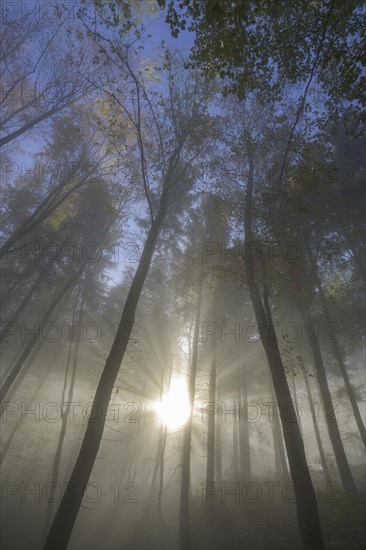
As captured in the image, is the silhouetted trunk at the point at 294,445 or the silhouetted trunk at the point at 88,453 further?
the silhouetted trunk at the point at 294,445

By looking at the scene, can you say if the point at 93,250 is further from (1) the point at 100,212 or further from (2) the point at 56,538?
(2) the point at 56,538

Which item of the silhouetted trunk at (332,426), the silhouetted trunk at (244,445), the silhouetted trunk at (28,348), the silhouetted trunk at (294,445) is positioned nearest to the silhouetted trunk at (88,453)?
the silhouetted trunk at (294,445)

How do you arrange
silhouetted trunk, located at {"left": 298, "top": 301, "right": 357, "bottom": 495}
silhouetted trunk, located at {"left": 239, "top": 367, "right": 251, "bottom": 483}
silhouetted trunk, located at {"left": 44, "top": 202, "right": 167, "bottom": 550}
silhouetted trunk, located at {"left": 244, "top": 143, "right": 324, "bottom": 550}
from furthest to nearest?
1. silhouetted trunk, located at {"left": 239, "top": 367, "right": 251, "bottom": 483}
2. silhouetted trunk, located at {"left": 298, "top": 301, "right": 357, "bottom": 495}
3. silhouetted trunk, located at {"left": 244, "top": 143, "right": 324, "bottom": 550}
4. silhouetted trunk, located at {"left": 44, "top": 202, "right": 167, "bottom": 550}

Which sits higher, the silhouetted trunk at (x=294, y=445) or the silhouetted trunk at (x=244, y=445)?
the silhouetted trunk at (x=244, y=445)

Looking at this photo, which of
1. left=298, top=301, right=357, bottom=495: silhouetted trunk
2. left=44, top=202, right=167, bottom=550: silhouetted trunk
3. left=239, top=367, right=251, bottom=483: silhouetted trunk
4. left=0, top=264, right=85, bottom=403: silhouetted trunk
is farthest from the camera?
left=239, top=367, right=251, bottom=483: silhouetted trunk

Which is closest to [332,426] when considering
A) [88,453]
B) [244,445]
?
[88,453]

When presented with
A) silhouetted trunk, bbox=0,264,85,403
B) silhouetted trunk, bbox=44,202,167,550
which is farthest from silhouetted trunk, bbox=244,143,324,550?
silhouetted trunk, bbox=0,264,85,403

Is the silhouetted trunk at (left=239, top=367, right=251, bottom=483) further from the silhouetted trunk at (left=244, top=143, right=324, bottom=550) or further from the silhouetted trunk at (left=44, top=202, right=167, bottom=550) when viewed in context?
the silhouetted trunk at (left=44, top=202, right=167, bottom=550)

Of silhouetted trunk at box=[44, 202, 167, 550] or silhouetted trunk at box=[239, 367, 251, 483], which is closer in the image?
silhouetted trunk at box=[44, 202, 167, 550]

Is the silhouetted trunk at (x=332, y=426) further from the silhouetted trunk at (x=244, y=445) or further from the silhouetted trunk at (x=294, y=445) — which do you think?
the silhouetted trunk at (x=244, y=445)

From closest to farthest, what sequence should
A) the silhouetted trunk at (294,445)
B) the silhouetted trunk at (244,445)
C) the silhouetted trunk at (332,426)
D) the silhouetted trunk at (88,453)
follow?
the silhouetted trunk at (88,453) < the silhouetted trunk at (294,445) < the silhouetted trunk at (332,426) < the silhouetted trunk at (244,445)

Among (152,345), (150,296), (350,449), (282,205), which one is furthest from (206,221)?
(350,449)

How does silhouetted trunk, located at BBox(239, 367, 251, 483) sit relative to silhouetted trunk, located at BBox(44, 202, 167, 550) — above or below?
above

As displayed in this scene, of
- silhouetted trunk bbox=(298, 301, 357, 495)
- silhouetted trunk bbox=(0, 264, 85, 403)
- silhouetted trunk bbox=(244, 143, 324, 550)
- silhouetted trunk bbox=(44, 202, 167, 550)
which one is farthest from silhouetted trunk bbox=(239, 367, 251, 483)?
silhouetted trunk bbox=(44, 202, 167, 550)
